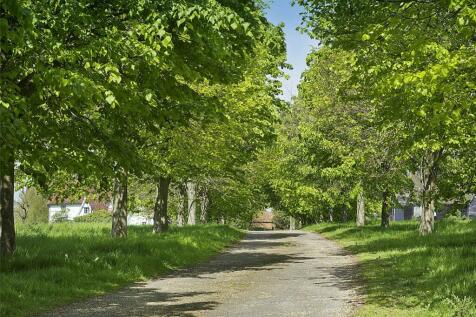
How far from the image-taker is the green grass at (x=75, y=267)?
10891 millimetres

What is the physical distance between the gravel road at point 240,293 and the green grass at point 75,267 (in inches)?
22.7

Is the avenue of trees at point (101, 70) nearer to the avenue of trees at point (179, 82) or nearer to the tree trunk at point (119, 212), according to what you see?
the avenue of trees at point (179, 82)

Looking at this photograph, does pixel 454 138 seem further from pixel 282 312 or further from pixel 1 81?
pixel 1 81

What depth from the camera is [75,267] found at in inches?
556

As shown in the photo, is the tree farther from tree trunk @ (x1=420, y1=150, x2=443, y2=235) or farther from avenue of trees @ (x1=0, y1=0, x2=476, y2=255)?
tree trunk @ (x1=420, y1=150, x2=443, y2=235)

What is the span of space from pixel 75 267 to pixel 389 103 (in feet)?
28.5

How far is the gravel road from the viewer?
1036 cm

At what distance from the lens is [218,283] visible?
14312 mm

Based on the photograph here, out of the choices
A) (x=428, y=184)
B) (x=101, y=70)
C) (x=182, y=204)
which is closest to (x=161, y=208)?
(x=428, y=184)

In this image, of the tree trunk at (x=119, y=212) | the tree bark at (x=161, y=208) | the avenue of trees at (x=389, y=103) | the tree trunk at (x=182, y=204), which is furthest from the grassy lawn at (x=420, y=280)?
the tree trunk at (x=182, y=204)

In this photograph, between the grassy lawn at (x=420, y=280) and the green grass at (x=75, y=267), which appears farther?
the green grass at (x=75, y=267)

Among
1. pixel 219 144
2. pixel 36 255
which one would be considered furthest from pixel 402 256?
pixel 36 255

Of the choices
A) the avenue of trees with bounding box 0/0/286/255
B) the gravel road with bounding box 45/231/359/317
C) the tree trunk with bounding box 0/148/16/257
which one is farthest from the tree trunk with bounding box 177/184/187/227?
the avenue of trees with bounding box 0/0/286/255

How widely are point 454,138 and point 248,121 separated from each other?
35.2 ft
